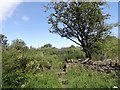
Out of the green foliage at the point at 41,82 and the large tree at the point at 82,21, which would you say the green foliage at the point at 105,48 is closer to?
the large tree at the point at 82,21

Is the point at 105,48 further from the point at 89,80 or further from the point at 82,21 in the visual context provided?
the point at 89,80

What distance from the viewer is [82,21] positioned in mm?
15594

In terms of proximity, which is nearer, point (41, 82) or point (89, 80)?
point (41, 82)

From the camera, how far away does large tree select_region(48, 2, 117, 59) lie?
606 inches

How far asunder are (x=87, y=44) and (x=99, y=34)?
0.91 meters

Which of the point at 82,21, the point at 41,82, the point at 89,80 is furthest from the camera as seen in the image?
the point at 82,21

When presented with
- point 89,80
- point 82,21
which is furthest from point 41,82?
point 82,21

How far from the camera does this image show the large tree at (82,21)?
15.4 m

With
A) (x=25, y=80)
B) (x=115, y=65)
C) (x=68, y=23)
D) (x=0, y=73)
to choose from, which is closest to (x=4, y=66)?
(x=0, y=73)

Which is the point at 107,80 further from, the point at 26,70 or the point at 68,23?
the point at 68,23

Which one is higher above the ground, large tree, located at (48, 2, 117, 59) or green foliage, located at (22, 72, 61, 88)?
large tree, located at (48, 2, 117, 59)

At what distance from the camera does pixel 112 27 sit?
15.7 m

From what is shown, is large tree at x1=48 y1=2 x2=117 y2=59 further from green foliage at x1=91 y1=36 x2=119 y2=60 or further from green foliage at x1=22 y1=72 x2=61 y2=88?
green foliage at x1=22 y1=72 x2=61 y2=88

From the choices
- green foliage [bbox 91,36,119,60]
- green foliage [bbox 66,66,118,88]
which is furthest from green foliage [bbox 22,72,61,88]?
green foliage [bbox 91,36,119,60]
